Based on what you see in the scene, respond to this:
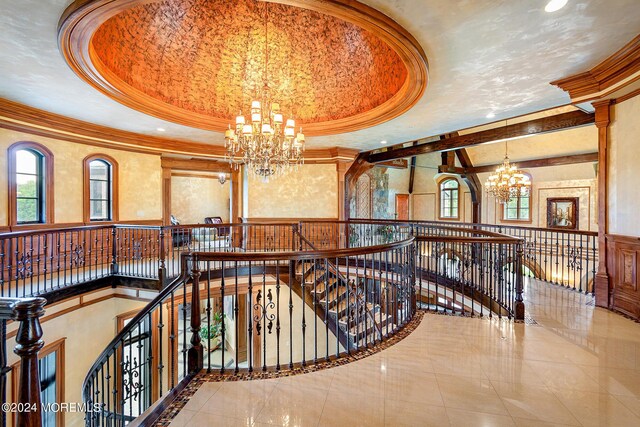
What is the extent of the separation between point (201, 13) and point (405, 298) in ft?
18.4

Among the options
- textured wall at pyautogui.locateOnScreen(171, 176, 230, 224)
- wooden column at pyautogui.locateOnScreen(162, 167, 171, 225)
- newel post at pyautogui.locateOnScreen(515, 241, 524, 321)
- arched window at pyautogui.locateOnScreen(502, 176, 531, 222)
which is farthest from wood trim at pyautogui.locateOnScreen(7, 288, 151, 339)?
arched window at pyautogui.locateOnScreen(502, 176, 531, 222)

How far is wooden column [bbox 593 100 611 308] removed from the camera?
4309 millimetres

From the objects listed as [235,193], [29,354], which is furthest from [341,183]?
[29,354]

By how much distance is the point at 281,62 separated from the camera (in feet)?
19.4

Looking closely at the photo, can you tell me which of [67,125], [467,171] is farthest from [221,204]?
[467,171]

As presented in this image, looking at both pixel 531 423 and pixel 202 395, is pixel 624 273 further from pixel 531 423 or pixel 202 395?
pixel 202 395

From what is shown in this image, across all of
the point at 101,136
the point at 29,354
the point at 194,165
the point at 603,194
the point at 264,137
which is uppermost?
the point at 101,136

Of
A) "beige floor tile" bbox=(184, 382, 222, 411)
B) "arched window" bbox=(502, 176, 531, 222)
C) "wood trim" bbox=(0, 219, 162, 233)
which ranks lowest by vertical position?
"beige floor tile" bbox=(184, 382, 222, 411)

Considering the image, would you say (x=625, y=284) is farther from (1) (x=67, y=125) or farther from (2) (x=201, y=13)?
(1) (x=67, y=125)

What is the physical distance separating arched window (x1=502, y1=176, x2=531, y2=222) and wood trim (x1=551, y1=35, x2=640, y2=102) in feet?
27.7

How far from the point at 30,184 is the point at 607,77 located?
9.62 meters

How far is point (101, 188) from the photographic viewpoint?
7.13 metres

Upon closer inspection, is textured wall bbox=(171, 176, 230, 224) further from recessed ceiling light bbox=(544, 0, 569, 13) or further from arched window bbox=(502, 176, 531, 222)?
arched window bbox=(502, 176, 531, 222)

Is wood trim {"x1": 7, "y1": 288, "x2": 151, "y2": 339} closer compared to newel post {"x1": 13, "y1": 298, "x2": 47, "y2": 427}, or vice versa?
newel post {"x1": 13, "y1": 298, "x2": 47, "y2": 427}
